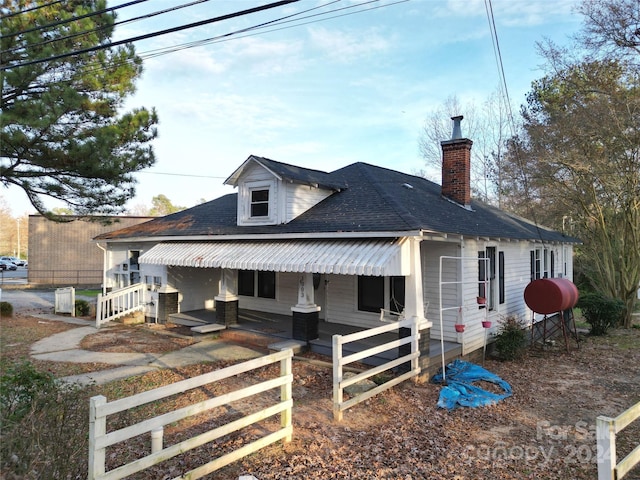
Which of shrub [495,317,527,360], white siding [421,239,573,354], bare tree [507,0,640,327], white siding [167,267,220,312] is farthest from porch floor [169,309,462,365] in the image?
bare tree [507,0,640,327]

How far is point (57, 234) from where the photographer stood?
30547mm

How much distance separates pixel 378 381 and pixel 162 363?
5.08 metres

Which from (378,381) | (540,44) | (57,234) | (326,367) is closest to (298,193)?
(326,367)

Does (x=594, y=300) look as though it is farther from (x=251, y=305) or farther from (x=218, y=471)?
(x=218, y=471)

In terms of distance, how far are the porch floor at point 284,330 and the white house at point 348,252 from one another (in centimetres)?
28

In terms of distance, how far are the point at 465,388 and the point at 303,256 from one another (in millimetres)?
4348

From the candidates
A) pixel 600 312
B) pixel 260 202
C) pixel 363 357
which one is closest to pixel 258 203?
pixel 260 202

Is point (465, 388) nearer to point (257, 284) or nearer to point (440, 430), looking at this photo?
point (440, 430)

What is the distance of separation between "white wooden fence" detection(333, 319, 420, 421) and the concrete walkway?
381 centimetres

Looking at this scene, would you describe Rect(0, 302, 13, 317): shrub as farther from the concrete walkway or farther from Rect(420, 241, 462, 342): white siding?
Rect(420, 241, 462, 342): white siding

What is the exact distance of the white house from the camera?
8.90m

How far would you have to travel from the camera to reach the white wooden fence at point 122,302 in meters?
14.1

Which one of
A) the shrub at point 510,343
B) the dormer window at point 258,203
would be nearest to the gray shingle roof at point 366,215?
the dormer window at point 258,203

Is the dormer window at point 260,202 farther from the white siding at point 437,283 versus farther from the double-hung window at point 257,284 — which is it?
the white siding at point 437,283
